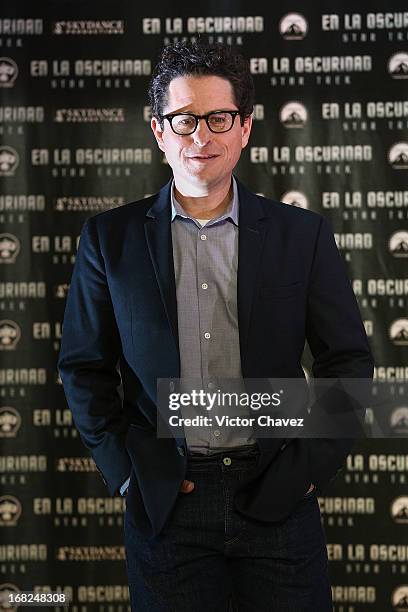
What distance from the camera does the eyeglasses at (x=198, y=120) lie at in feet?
4.88

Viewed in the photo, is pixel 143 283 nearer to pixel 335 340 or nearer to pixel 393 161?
pixel 335 340

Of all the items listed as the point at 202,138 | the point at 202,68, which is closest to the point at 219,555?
the point at 202,138

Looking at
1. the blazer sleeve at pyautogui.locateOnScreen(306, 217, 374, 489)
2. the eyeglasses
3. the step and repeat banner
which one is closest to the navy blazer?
the blazer sleeve at pyautogui.locateOnScreen(306, 217, 374, 489)

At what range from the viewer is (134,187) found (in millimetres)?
2373

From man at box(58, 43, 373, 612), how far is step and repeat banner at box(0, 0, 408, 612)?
0.79 metres

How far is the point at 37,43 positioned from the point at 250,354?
1.42m

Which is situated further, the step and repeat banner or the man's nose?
the step and repeat banner

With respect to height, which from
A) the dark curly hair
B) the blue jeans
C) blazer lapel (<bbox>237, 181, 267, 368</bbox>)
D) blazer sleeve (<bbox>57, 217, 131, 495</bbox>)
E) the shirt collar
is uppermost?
the dark curly hair

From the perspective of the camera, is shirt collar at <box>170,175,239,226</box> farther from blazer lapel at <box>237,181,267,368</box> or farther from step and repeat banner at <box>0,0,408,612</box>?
step and repeat banner at <box>0,0,408,612</box>

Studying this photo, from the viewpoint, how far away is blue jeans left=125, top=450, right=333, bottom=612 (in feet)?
4.72

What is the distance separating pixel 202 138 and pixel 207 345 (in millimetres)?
414

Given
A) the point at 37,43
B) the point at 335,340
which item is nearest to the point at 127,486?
the point at 335,340

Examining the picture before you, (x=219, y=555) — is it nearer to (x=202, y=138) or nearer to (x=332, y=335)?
(x=332, y=335)

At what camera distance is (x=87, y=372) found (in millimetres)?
1584
